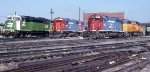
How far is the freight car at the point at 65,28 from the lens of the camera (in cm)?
4457

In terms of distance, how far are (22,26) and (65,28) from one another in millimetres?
8675

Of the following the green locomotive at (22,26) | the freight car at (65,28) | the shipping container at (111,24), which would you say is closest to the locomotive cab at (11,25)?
the green locomotive at (22,26)

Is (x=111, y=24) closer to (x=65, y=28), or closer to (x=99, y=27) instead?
(x=99, y=27)

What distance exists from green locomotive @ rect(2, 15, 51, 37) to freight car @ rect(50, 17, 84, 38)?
3.52 metres

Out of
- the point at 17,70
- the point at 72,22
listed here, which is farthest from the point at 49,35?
the point at 17,70

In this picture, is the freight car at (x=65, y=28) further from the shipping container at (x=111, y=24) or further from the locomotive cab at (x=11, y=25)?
the locomotive cab at (x=11, y=25)

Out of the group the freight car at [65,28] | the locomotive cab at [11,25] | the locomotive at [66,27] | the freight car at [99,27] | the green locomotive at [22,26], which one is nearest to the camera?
the locomotive cab at [11,25]

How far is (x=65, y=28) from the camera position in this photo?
147 ft

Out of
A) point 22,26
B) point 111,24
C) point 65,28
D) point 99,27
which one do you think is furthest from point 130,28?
point 22,26

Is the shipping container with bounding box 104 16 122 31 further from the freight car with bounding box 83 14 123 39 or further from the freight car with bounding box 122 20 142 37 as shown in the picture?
the freight car with bounding box 122 20 142 37

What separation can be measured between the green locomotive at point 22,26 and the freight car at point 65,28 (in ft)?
11.5

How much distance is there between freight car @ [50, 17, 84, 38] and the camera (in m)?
44.6

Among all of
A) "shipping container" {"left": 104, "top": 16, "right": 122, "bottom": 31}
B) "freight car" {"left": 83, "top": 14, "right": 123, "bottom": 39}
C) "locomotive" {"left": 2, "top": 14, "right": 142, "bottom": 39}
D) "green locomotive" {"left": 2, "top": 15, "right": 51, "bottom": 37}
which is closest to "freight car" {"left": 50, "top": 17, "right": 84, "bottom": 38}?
"locomotive" {"left": 2, "top": 14, "right": 142, "bottom": 39}

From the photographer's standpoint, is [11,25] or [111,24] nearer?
[11,25]
